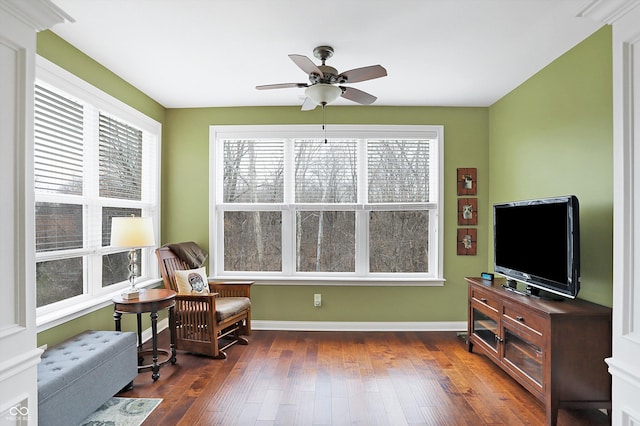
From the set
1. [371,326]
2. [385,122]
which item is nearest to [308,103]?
[385,122]

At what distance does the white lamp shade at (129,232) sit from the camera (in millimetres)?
2947

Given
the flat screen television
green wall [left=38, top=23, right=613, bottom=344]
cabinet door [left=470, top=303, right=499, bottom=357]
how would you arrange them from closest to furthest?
the flat screen television, cabinet door [left=470, top=303, right=499, bottom=357], green wall [left=38, top=23, right=613, bottom=344]

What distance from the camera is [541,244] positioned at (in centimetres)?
274

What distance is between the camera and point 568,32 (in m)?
2.59

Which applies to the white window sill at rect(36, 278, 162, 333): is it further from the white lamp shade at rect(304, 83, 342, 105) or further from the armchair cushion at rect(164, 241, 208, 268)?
the white lamp shade at rect(304, 83, 342, 105)

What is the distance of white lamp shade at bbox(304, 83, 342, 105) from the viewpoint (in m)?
2.66

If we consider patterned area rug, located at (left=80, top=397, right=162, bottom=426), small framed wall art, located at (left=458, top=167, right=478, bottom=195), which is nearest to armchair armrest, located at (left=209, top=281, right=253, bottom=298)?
patterned area rug, located at (left=80, top=397, right=162, bottom=426)

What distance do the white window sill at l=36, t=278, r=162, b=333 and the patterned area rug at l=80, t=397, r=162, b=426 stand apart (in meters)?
0.68

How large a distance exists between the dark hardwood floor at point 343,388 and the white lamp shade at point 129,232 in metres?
1.13

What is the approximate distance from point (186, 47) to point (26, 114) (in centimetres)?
159

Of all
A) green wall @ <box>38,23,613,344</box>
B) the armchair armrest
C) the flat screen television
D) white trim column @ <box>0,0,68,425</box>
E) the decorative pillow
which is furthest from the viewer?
the armchair armrest

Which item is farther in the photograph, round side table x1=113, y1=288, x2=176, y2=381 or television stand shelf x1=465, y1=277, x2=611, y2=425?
round side table x1=113, y1=288, x2=176, y2=381

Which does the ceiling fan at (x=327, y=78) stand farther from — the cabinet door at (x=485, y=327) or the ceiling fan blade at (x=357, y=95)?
the cabinet door at (x=485, y=327)

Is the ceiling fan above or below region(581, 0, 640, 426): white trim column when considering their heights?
above
